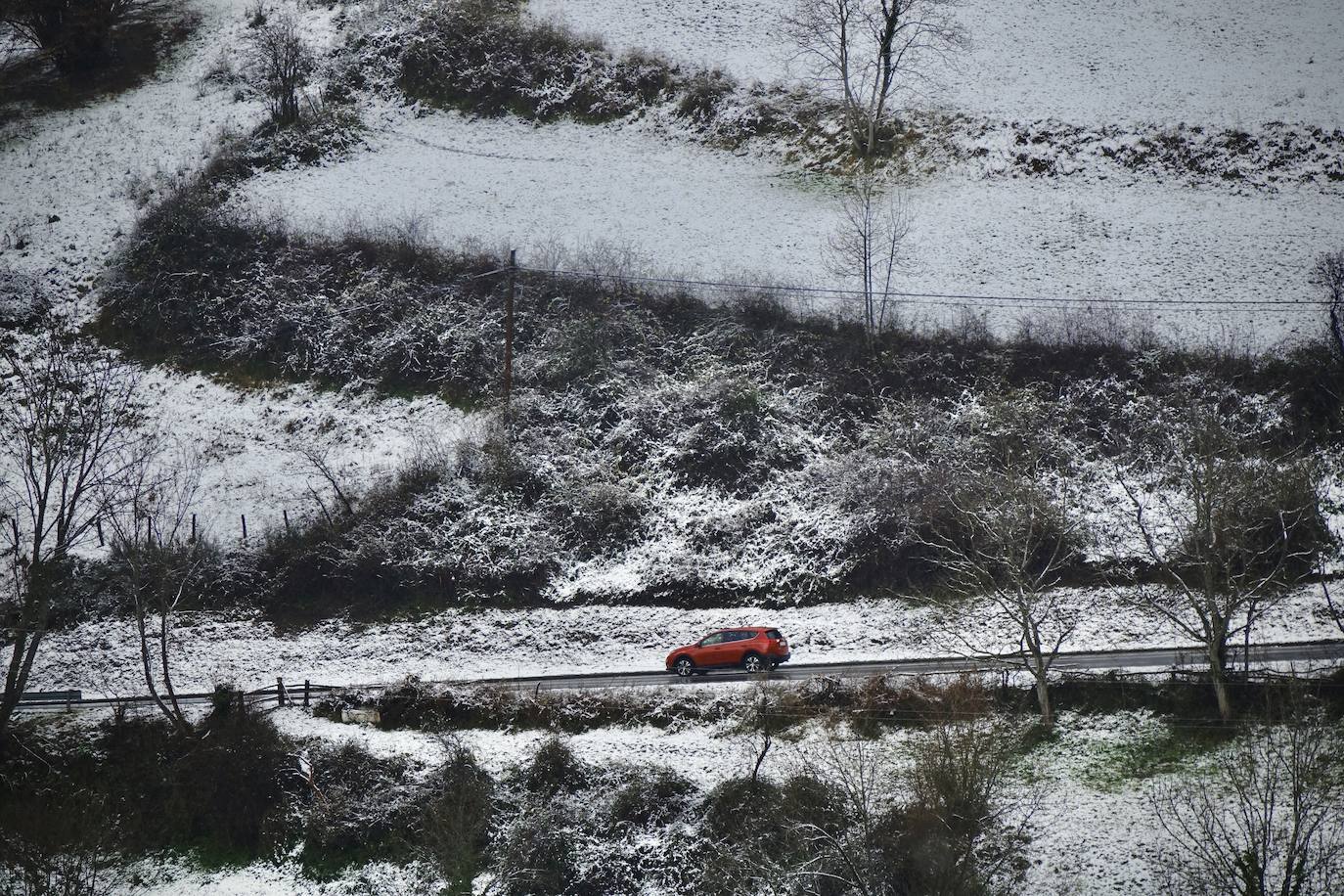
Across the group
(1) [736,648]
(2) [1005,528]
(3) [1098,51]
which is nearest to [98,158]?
(1) [736,648]

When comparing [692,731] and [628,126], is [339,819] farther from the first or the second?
[628,126]

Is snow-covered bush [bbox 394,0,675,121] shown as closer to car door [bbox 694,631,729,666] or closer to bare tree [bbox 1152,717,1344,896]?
car door [bbox 694,631,729,666]

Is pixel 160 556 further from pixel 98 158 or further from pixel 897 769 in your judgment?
pixel 98 158

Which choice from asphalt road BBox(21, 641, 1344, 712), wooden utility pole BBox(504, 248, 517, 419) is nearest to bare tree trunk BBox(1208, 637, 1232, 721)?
asphalt road BBox(21, 641, 1344, 712)

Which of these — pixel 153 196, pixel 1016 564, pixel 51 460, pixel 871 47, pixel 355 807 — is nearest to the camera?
pixel 1016 564

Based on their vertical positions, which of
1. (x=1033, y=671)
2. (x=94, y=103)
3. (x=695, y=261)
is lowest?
(x=1033, y=671)

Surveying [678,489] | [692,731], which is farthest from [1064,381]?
[692,731]

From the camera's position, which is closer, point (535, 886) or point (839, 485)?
point (535, 886)
